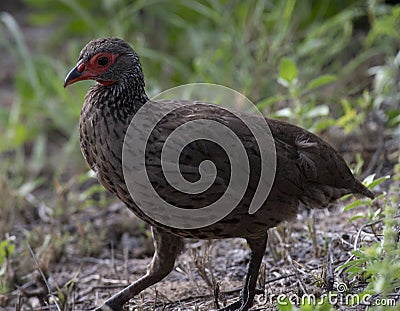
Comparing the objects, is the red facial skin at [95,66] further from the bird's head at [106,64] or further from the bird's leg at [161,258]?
the bird's leg at [161,258]

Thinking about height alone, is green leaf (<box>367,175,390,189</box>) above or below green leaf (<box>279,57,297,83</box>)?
below

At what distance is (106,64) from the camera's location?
12.0 ft

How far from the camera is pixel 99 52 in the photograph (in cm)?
362

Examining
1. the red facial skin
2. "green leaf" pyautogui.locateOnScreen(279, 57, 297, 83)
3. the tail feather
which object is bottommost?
the tail feather

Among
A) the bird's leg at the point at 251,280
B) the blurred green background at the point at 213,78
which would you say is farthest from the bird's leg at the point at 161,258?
the blurred green background at the point at 213,78

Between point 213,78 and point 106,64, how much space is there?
232cm

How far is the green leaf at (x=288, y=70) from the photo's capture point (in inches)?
181

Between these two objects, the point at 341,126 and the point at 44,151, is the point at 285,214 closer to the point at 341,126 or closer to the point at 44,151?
the point at 341,126

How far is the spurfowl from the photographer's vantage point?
11.2 feet

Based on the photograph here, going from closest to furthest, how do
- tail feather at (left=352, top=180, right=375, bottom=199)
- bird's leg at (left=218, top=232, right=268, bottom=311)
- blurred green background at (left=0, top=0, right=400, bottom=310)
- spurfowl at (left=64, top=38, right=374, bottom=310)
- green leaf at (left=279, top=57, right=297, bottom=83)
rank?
spurfowl at (left=64, top=38, right=374, bottom=310) < bird's leg at (left=218, top=232, right=268, bottom=311) < tail feather at (left=352, top=180, right=375, bottom=199) < green leaf at (left=279, top=57, right=297, bottom=83) < blurred green background at (left=0, top=0, right=400, bottom=310)

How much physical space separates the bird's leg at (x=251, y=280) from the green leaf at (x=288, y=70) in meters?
1.37

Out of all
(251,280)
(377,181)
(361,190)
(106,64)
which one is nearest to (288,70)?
(361,190)

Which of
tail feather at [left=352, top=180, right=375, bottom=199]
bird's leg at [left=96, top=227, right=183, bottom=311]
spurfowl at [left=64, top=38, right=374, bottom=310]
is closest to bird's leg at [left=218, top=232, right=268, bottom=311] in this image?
spurfowl at [left=64, top=38, right=374, bottom=310]

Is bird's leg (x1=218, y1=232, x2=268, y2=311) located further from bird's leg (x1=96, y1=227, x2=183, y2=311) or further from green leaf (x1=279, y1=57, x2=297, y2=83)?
green leaf (x1=279, y1=57, x2=297, y2=83)
